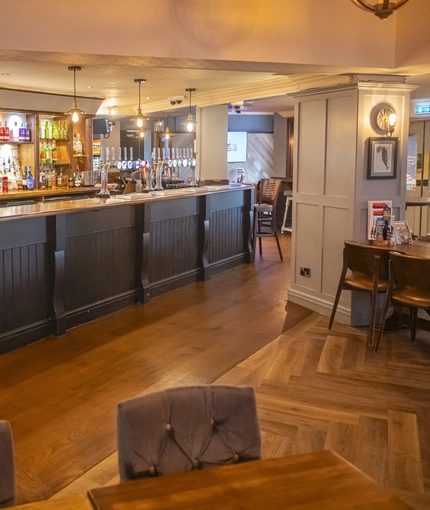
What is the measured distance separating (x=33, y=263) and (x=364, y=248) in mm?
2753

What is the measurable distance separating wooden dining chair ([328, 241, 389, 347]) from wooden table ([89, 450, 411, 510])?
347 cm

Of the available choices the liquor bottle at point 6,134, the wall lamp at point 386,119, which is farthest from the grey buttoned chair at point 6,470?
the liquor bottle at point 6,134

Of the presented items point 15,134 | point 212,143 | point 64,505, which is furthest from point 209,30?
point 212,143

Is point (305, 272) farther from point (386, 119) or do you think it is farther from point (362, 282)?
point (386, 119)

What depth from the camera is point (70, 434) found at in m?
3.44

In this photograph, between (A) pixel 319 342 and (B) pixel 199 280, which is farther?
(B) pixel 199 280

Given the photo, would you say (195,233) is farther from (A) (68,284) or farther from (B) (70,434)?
(B) (70,434)

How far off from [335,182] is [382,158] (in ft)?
1.59

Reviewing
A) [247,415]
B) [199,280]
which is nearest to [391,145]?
[199,280]

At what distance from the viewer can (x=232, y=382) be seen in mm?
4215

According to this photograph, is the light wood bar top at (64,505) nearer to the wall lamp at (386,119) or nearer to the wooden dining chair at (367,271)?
the wooden dining chair at (367,271)

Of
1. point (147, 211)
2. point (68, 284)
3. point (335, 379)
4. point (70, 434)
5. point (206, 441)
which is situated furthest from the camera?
point (147, 211)

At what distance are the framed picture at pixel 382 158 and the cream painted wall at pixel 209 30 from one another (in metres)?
0.71

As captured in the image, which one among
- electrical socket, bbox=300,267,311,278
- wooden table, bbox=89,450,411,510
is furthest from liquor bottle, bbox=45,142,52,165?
wooden table, bbox=89,450,411,510
